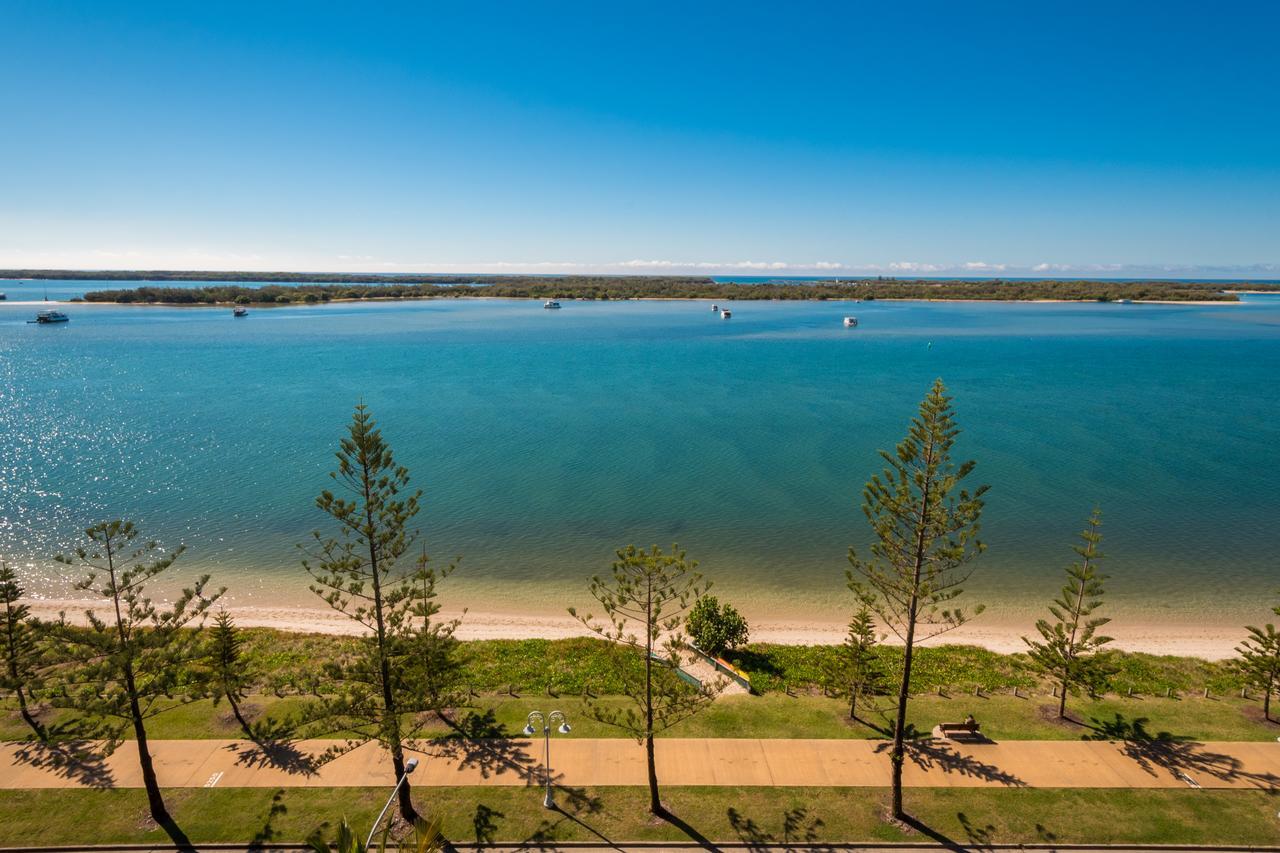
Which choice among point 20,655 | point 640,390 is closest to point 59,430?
point 20,655

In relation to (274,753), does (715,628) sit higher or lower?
higher

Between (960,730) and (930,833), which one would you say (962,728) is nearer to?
(960,730)

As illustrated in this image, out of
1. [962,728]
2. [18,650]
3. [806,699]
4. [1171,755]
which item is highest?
[18,650]

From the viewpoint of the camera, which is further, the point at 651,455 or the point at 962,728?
the point at 651,455

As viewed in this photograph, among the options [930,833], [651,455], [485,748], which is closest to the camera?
[930,833]

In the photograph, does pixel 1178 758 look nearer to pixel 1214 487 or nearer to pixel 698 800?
pixel 698 800

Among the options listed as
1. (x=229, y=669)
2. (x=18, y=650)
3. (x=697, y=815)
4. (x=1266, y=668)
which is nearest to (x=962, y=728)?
(x=697, y=815)

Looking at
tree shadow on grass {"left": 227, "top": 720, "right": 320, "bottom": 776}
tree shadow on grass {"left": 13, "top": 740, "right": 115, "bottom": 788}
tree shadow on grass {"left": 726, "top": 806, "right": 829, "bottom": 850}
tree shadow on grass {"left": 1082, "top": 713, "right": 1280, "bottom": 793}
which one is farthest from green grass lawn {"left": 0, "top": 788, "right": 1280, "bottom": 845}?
tree shadow on grass {"left": 227, "top": 720, "right": 320, "bottom": 776}
